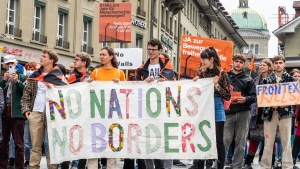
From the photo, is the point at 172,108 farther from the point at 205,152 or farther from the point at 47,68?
the point at 47,68

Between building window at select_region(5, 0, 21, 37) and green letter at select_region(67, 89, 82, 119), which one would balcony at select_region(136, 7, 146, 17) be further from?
green letter at select_region(67, 89, 82, 119)

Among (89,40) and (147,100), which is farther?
(89,40)

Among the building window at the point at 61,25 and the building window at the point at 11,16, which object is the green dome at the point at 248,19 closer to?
the building window at the point at 61,25

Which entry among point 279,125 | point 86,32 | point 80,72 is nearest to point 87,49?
point 86,32

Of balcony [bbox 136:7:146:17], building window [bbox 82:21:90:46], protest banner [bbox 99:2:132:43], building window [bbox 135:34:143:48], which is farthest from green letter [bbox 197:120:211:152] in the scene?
building window [bbox 135:34:143:48]

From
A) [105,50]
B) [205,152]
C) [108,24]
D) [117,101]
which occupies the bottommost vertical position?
[205,152]

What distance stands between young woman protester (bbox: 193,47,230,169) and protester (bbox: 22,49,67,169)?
2.08 meters

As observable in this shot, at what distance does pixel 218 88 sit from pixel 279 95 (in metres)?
1.70

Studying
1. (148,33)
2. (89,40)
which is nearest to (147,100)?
(89,40)

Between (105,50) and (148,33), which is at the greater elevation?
(148,33)

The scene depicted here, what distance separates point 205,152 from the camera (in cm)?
987

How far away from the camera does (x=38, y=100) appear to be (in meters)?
10.4

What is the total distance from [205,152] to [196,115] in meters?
0.52

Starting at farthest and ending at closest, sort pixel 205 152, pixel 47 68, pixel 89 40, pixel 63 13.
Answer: pixel 89 40
pixel 63 13
pixel 47 68
pixel 205 152
